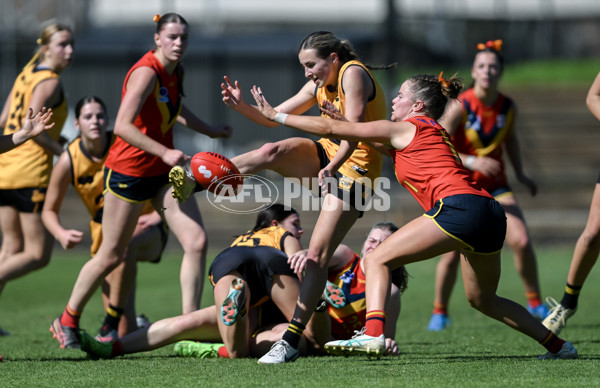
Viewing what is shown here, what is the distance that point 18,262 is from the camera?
6.97 meters

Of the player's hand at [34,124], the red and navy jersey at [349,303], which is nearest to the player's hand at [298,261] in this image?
the red and navy jersey at [349,303]

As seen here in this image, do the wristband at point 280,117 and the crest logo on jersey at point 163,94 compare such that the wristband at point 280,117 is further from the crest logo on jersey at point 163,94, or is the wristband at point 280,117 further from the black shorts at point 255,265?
the crest logo on jersey at point 163,94

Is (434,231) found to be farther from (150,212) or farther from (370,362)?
(150,212)

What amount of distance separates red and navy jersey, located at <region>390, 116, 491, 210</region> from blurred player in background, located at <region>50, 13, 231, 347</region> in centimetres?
170

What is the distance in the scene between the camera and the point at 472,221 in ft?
15.2

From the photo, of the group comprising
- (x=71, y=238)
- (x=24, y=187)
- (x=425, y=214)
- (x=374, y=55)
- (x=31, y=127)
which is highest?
(x=31, y=127)

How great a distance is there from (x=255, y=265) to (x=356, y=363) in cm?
87

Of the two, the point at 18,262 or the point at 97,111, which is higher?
the point at 97,111

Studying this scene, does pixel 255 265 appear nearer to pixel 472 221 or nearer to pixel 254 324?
pixel 254 324

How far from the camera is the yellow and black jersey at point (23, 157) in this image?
270 inches

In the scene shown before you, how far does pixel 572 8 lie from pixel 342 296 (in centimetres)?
2104

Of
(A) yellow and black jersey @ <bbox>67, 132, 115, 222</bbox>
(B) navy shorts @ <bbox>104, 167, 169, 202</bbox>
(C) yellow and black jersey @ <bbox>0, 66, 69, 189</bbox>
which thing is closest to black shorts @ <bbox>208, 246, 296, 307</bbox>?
(B) navy shorts @ <bbox>104, 167, 169, 202</bbox>

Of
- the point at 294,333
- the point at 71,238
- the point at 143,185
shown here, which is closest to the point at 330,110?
the point at 294,333

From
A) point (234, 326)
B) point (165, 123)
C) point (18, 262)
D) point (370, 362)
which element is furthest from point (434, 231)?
point (18, 262)
